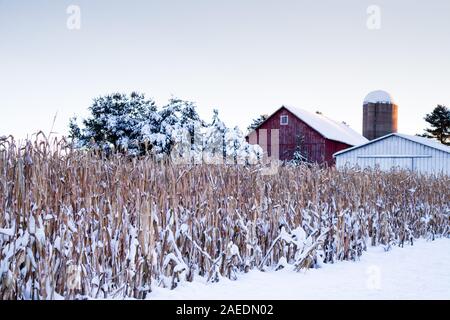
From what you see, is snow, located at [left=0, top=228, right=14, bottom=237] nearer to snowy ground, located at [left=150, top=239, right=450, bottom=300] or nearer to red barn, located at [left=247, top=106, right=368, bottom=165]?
snowy ground, located at [left=150, top=239, right=450, bottom=300]

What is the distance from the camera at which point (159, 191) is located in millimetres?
4438

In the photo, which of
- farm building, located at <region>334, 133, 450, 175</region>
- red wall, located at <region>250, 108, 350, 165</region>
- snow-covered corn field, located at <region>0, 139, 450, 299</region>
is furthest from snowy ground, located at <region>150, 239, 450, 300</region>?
red wall, located at <region>250, 108, 350, 165</region>

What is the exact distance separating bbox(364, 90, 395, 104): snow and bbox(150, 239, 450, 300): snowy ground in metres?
30.4

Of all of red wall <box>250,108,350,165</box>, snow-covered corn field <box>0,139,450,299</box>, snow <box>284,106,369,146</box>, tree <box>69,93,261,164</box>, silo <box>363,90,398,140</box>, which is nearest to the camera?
snow-covered corn field <box>0,139,450,299</box>

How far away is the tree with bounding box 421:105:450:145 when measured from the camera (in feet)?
154

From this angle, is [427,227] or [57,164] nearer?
[57,164]

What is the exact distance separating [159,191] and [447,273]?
10.9 ft

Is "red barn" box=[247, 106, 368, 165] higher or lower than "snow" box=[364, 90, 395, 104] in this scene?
lower

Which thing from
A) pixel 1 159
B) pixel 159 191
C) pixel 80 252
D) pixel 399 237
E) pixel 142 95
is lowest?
pixel 399 237

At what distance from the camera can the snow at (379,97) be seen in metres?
34.8

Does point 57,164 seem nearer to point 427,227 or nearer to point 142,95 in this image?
point 427,227
